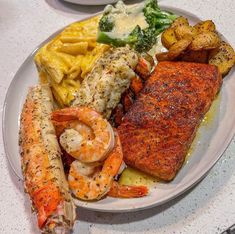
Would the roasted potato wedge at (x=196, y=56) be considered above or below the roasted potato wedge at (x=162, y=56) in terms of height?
above

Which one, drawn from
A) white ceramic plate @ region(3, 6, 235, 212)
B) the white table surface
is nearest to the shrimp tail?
white ceramic plate @ region(3, 6, 235, 212)

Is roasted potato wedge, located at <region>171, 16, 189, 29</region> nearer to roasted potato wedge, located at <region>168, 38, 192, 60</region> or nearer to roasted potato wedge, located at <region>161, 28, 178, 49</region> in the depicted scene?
roasted potato wedge, located at <region>161, 28, 178, 49</region>

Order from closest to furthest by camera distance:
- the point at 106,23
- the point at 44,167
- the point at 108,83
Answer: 1. the point at 44,167
2. the point at 108,83
3. the point at 106,23

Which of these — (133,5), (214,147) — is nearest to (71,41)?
(133,5)

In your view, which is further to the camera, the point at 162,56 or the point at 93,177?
the point at 162,56

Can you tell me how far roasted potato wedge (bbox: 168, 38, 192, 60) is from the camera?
191cm

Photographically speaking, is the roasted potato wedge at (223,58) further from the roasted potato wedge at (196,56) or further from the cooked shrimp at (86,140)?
the cooked shrimp at (86,140)

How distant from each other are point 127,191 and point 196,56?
2.47 feet

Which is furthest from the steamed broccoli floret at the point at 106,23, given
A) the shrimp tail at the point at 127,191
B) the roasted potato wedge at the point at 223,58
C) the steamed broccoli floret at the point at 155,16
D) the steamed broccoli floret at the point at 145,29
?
the shrimp tail at the point at 127,191

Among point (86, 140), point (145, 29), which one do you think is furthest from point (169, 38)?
point (86, 140)

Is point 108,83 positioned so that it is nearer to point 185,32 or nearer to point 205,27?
point 185,32

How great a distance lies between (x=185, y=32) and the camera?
78.2 inches

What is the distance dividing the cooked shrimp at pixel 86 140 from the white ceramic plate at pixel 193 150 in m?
0.18

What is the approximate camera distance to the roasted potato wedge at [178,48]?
6.26 feet
